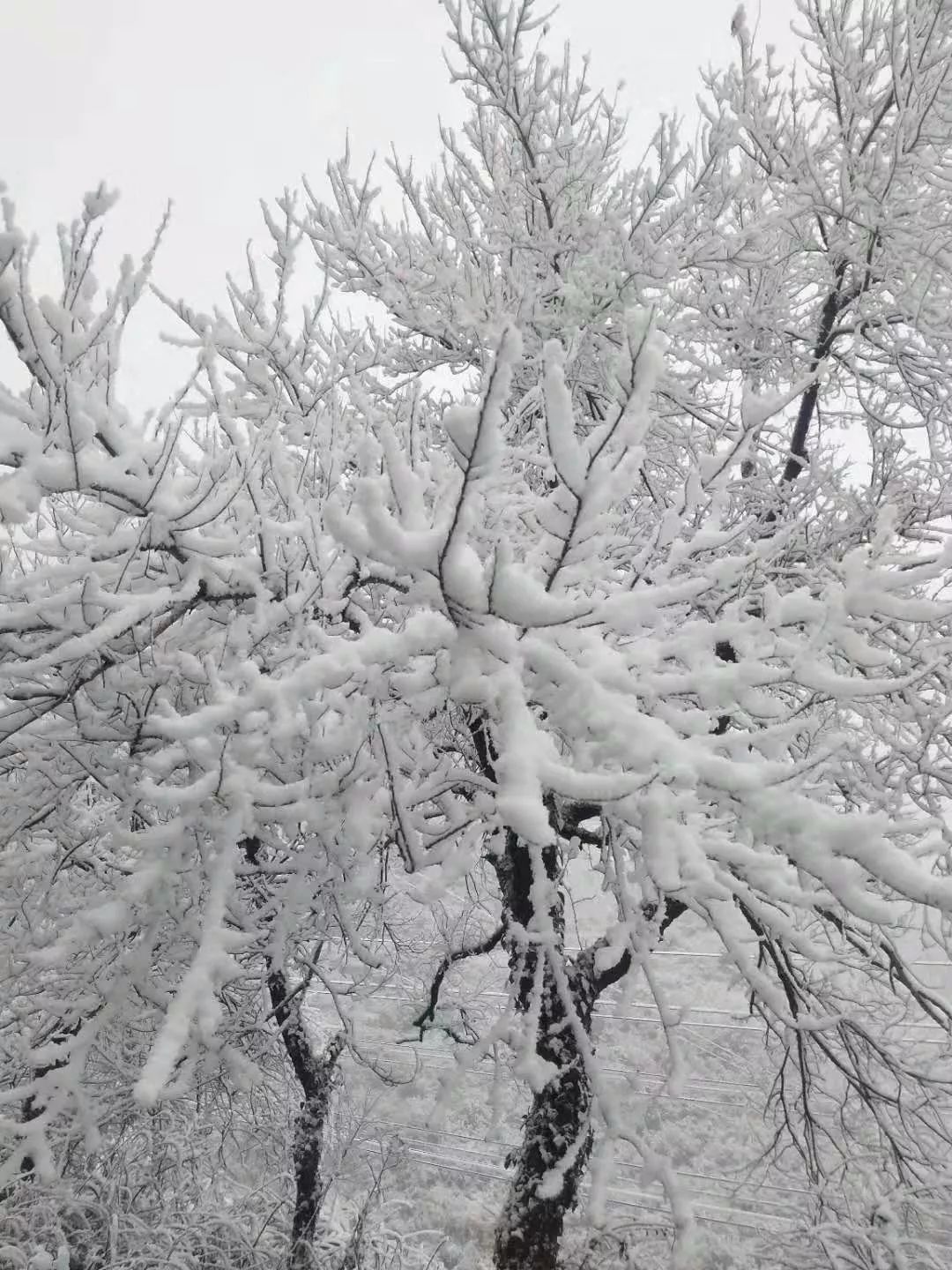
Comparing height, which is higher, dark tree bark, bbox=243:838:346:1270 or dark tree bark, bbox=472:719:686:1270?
dark tree bark, bbox=472:719:686:1270

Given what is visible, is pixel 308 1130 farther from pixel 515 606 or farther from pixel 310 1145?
pixel 515 606

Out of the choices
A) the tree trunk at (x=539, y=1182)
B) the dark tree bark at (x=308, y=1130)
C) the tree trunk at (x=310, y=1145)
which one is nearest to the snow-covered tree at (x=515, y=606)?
the tree trunk at (x=539, y=1182)

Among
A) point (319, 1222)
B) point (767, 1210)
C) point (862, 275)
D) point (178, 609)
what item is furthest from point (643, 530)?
point (767, 1210)

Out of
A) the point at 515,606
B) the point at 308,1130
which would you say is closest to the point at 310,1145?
the point at 308,1130

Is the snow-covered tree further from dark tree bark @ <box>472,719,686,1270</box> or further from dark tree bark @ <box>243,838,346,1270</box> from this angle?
dark tree bark @ <box>243,838,346,1270</box>

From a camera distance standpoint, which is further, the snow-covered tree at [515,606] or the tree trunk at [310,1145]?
the tree trunk at [310,1145]

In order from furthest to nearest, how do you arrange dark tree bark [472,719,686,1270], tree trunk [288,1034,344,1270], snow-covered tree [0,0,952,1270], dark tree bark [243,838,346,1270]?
1. tree trunk [288,1034,344,1270]
2. dark tree bark [243,838,346,1270]
3. dark tree bark [472,719,686,1270]
4. snow-covered tree [0,0,952,1270]

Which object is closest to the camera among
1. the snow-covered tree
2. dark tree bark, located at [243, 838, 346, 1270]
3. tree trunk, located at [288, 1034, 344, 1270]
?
the snow-covered tree

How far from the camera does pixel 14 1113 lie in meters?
5.64

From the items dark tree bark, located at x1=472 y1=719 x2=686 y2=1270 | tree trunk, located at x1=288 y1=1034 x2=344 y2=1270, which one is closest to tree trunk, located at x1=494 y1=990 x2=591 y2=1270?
dark tree bark, located at x1=472 y1=719 x2=686 y2=1270

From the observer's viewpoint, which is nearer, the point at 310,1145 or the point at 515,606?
the point at 515,606

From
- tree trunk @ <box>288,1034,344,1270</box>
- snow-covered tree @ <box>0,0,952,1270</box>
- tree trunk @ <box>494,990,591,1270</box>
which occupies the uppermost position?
snow-covered tree @ <box>0,0,952,1270</box>

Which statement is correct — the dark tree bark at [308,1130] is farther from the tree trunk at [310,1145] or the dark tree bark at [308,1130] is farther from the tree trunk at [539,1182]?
the tree trunk at [539,1182]

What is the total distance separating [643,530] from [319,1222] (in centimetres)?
629
